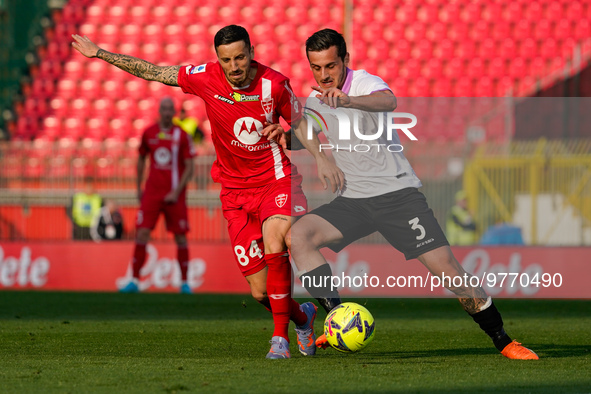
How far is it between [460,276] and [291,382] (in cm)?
134

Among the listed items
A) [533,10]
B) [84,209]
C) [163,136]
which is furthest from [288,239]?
[533,10]

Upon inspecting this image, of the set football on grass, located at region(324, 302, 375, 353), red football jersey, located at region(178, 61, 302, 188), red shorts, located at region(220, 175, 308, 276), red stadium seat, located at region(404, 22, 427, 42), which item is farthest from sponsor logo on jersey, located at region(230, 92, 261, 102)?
red stadium seat, located at region(404, 22, 427, 42)

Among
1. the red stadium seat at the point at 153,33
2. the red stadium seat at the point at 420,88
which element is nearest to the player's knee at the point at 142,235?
the red stadium seat at the point at 153,33

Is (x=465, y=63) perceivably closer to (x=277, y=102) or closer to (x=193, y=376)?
(x=277, y=102)

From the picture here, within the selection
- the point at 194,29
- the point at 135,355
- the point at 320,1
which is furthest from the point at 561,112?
the point at 135,355

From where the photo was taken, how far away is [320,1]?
19281 mm

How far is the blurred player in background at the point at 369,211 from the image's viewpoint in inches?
196

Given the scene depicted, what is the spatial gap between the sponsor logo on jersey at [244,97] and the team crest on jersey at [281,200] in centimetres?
58

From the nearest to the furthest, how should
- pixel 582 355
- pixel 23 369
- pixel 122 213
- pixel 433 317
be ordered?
pixel 23 369, pixel 582 355, pixel 433 317, pixel 122 213

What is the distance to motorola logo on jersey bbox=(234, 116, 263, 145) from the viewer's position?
17.2 feet

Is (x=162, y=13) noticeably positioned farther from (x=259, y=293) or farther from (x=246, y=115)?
(x=259, y=293)

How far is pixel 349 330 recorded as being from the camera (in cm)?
498

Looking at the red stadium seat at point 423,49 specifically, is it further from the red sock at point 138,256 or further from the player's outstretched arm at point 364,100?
the player's outstretched arm at point 364,100

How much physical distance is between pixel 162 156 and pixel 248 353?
563 centimetres
